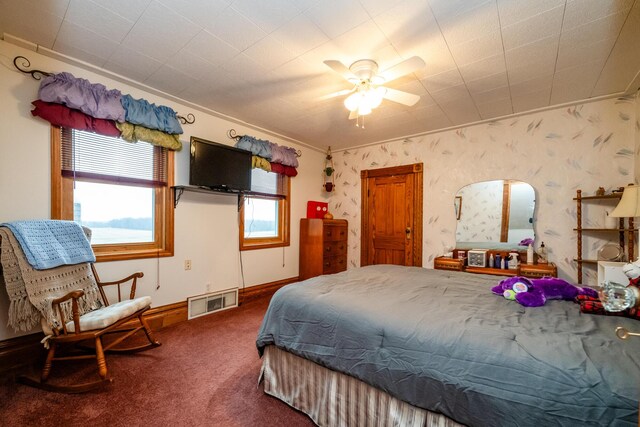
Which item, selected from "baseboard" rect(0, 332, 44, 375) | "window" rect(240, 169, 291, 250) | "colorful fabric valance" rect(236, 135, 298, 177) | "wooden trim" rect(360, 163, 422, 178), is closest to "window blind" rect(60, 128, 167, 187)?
"colorful fabric valance" rect(236, 135, 298, 177)

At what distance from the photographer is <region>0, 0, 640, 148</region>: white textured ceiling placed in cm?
164

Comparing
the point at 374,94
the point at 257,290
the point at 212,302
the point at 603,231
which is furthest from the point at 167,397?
the point at 603,231

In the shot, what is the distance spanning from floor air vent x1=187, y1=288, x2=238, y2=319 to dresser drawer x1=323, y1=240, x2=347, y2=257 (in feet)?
4.79

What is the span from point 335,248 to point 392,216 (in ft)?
3.43

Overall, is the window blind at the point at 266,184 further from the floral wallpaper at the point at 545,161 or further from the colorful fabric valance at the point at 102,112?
the floral wallpaper at the point at 545,161

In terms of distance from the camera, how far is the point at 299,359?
63.5 inches

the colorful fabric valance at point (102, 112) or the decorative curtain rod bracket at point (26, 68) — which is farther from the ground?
the decorative curtain rod bracket at point (26, 68)

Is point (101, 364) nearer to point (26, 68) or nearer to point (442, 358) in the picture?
point (442, 358)

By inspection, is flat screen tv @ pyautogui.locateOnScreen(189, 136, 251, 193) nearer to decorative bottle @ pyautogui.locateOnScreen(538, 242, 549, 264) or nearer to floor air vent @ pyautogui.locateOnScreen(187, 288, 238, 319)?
floor air vent @ pyautogui.locateOnScreen(187, 288, 238, 319)

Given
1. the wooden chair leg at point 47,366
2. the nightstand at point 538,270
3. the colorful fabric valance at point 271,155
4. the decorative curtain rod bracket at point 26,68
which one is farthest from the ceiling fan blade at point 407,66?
the wooden chair leg at point 47,366

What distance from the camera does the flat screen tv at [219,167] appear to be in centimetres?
288

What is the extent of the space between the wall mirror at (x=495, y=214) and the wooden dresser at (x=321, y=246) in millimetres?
1761

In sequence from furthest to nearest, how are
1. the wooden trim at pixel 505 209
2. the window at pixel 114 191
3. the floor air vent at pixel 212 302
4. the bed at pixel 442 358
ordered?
the wooden trim at pixel 505 209 < the floor air vent at pixel 212 302 < the window at pixel 114 191 < the bed at pixel 442 358

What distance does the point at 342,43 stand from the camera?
76.2 inches
